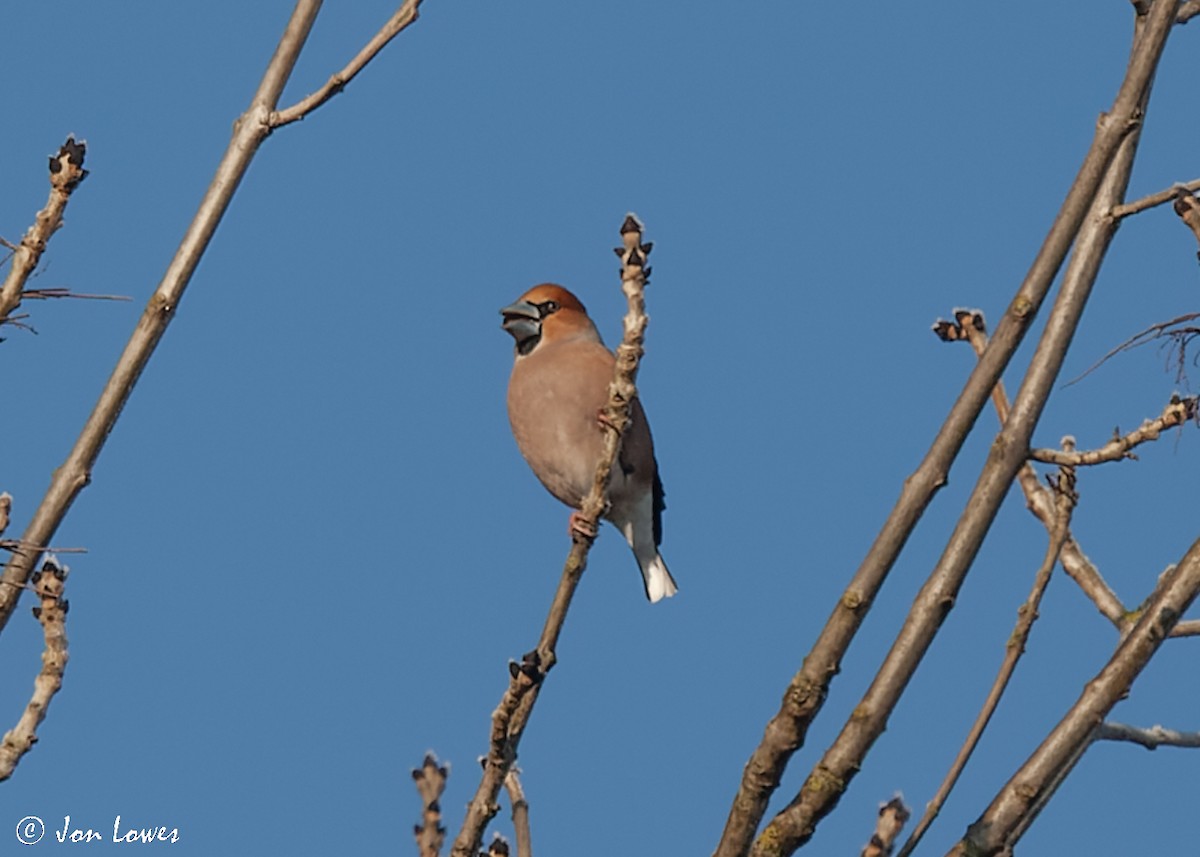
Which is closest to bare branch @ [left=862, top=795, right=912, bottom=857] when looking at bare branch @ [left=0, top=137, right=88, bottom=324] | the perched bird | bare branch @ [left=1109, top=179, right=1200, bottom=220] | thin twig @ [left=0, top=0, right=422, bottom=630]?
bare branch @ [left=1109, top=179, right=1200, bottom=220]

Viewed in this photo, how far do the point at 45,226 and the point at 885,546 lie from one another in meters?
1.94

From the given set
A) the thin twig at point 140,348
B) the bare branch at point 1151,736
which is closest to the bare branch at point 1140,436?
the bare branch at point 1151,736

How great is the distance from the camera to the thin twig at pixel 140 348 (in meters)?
3.45

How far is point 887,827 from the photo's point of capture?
342 cm

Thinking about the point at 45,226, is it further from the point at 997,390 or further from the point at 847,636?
the point at 997,390

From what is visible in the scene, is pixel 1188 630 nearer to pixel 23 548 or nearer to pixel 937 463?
pixel 937 463

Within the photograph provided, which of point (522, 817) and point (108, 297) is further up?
point (108, 297)

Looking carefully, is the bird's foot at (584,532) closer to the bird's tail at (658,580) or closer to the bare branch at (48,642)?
the bare branch at (48,642)

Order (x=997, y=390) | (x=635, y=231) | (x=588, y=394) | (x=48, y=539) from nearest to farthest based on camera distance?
(x=635, y=231), (x=48, y=539), (x=997, y=390), (x=588, y=394)

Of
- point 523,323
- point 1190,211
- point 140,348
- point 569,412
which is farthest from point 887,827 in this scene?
point 523,323

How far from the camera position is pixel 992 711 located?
3.24 m

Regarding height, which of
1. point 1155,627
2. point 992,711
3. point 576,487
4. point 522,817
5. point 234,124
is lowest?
point 522,817

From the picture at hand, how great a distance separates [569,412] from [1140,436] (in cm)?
329

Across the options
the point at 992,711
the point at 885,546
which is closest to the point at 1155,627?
the point at 992,711
